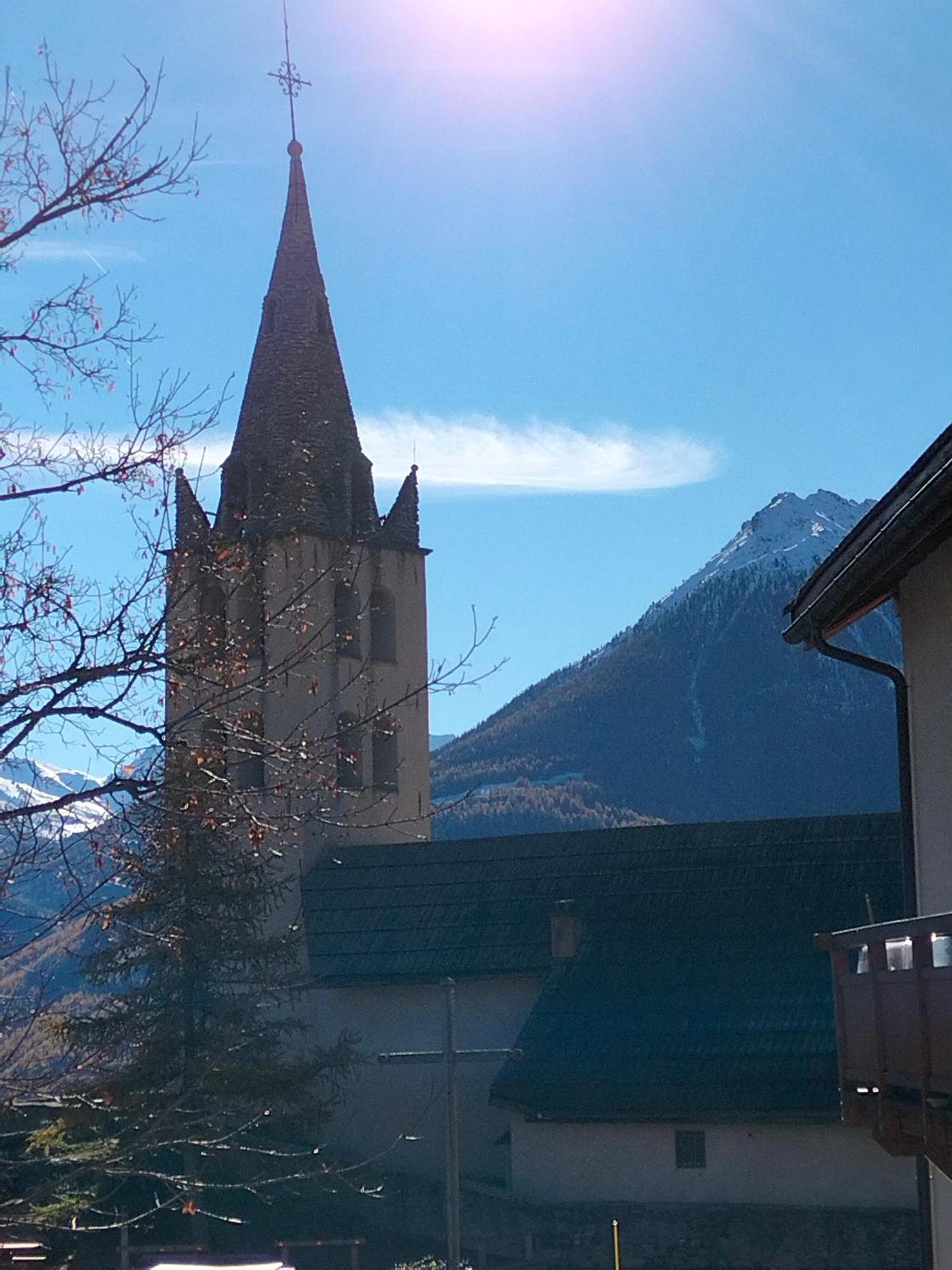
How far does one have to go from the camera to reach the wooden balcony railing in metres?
7.64

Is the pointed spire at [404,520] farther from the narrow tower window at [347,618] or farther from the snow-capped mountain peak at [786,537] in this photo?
the snow-capped mountain peak at [786,537]

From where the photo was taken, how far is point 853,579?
9836mm

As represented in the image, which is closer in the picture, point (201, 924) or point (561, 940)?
point (201, 924)

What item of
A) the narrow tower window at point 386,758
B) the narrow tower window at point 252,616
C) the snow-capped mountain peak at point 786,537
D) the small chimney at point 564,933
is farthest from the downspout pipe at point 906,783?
the snow-capped mountain peak at point 786,537

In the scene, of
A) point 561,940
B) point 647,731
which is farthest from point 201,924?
point 647,731

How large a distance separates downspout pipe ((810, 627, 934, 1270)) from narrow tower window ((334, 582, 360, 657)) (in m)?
2.80

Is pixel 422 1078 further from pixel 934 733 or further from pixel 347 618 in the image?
pixel 934 733

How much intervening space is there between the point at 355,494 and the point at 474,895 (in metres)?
9.00

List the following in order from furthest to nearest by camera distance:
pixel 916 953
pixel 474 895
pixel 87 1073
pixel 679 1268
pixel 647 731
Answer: pixel 647 731
pixel 474 895
pixel 679 1268
pixel 87 1073
pixel 916 953

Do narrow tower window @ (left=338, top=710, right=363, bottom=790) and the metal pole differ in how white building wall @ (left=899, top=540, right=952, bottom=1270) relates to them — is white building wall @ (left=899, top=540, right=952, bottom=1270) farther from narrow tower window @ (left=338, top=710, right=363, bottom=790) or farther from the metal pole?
the metal pole

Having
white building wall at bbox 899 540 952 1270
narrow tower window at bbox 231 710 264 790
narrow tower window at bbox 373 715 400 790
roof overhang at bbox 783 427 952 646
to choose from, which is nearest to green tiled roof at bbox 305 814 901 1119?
narrow tower window at bbox 373 715 400 790

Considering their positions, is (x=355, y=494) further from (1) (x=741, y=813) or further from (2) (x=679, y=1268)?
(1) (x=741, y=813)

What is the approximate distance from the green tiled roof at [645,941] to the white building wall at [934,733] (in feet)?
49.3

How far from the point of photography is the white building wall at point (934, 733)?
10.0 m
